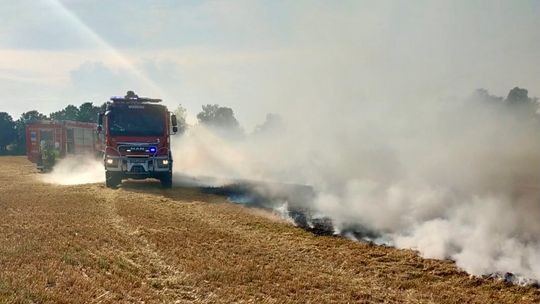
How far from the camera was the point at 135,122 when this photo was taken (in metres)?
20.4

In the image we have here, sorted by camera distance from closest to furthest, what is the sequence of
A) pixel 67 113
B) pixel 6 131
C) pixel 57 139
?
pixel 57 139, pixel 6 131, pixel 67 113

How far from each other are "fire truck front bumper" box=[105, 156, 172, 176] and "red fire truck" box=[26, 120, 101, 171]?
14.3 m

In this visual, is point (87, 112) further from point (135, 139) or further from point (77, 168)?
point (135, 139)

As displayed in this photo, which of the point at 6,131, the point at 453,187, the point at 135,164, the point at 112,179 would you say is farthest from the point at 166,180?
the point at 6,131

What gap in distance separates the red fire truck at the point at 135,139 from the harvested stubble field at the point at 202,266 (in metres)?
7.08

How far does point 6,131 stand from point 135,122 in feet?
253

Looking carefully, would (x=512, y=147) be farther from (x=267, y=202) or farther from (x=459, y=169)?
(x=267, y=202)

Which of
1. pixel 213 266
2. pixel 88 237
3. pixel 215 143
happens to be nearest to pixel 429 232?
pixel 213 266

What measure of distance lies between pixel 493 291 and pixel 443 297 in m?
1.06

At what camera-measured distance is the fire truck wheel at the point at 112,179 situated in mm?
20375

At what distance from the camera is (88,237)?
31.6 ft

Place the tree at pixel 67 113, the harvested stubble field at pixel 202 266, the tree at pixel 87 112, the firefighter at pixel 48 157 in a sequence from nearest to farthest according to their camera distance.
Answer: the harvested stubble field at pixel 202 266
the firefighter at pixel 48 157
the tree at pixel 87 112
the tree at pixel 67 113

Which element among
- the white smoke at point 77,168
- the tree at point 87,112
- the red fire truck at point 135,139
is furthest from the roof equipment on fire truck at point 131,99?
the tree at point 87,112

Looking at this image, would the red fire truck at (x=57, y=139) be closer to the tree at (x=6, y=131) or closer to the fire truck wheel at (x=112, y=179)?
the fire truck wheel at (x=112, y=179)
